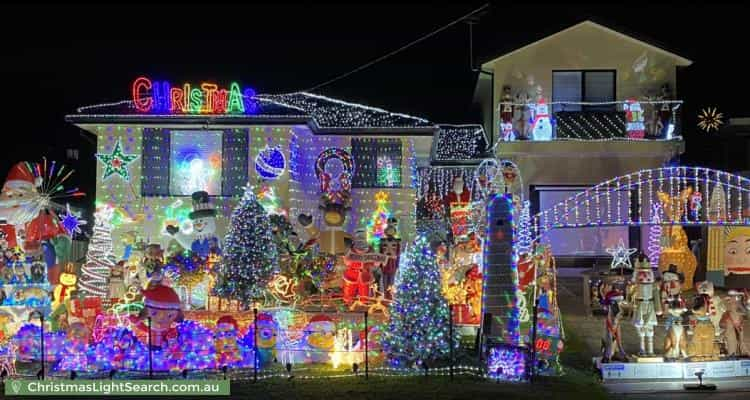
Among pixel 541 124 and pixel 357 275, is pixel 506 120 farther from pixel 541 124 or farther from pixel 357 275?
pixel 357 275

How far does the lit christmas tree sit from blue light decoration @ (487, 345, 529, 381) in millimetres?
10278

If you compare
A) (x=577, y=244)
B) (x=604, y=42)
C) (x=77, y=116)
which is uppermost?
(x=604, y=42)

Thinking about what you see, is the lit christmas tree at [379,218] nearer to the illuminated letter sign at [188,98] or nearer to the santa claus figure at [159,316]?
the illuminated letter sign at [188,98]

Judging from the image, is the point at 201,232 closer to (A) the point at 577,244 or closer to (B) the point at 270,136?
(B) the point at 270,136

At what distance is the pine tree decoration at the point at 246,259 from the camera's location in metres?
15.9

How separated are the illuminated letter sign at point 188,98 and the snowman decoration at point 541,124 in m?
8.30

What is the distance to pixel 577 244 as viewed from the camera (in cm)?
2402

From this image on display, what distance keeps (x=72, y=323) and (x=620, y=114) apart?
54.1 ft

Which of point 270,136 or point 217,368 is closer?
point 217,368

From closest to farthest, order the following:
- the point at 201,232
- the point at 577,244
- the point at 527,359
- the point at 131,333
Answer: the point at 527,359
the point at 131,333
the point at 201,232
the point at 577,244

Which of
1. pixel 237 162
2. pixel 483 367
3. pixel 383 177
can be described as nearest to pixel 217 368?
pixel 483 367

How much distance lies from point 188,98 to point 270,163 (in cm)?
265

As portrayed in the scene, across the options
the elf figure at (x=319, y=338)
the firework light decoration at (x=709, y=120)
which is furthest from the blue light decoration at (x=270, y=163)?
the firework light decoration at (x=709, y=120)

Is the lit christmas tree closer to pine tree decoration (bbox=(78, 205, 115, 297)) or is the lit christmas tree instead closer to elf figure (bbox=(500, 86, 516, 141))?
elf figure (bbox=(500, 86, 516, 141))
